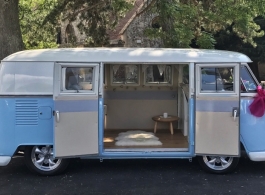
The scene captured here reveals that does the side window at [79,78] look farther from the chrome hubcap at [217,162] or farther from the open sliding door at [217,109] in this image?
the chrome hubcap at [217,162]

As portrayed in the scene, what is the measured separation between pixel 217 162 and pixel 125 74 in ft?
9.32

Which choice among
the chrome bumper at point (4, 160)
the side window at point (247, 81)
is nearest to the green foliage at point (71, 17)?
the side window at point (247, 81)

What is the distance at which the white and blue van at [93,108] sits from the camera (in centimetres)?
625

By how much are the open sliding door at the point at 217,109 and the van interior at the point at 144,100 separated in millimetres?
1343

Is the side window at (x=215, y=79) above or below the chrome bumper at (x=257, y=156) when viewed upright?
above

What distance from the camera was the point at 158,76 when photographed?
8.33m

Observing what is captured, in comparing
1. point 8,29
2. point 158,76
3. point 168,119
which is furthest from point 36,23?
point 168,119

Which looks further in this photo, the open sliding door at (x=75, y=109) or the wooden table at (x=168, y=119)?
the wooden table at (x=168, y=119)

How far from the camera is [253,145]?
6.40 meters

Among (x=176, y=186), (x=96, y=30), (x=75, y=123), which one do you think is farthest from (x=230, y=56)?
(x=96, y=30)

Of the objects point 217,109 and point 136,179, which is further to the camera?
point 136,179

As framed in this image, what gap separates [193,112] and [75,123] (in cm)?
202

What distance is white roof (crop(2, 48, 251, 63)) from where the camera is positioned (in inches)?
251

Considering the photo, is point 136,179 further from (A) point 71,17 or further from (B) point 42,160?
(A) point 71,17
